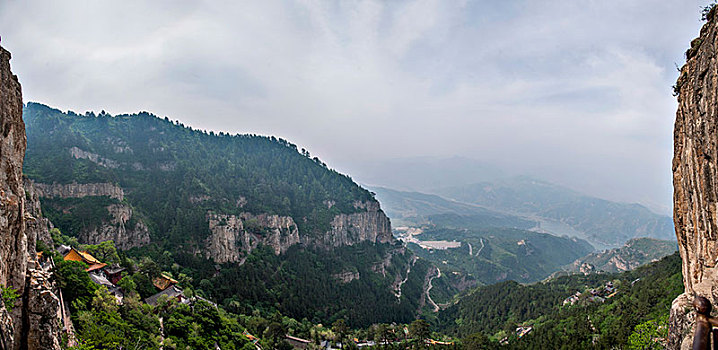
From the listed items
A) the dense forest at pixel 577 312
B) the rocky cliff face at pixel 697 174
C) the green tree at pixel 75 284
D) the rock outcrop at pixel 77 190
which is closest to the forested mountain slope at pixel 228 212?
the rock outcrop at pixel 77 190

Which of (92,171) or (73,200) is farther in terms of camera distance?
(92,171)

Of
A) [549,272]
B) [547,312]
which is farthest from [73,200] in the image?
[549,272]

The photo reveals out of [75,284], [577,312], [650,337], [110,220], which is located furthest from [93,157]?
[650,337]

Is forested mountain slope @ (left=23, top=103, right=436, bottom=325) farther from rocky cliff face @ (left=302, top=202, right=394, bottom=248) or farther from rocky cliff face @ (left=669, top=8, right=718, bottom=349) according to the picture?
rocky cliff face @ (left=669, top=8, right=718, bottom=349)

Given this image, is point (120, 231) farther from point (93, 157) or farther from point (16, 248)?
point (16, 248)

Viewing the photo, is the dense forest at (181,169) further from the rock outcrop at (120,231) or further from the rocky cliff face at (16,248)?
the rocky cliff face at (16,248)

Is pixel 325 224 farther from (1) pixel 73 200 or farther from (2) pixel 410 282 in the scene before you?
(1) pixel 73 200

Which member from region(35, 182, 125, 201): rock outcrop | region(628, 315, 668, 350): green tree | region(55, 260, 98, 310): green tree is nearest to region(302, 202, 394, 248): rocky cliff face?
region(35, 182, 125, 201): rock outcrop
